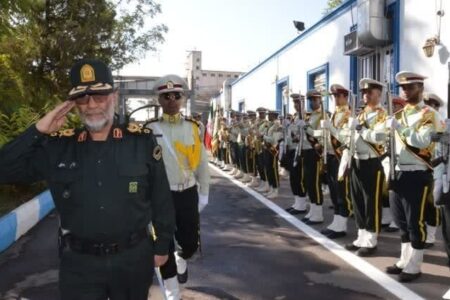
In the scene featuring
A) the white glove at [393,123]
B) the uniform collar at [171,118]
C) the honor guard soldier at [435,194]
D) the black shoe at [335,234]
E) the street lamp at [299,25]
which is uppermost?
the street lamp at [299,25]

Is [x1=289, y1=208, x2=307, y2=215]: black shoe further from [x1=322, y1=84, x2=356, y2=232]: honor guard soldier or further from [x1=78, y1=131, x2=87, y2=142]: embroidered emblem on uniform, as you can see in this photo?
[x1=78, y1=131, x2=87, y2=142]: embroidered emblem on uniform

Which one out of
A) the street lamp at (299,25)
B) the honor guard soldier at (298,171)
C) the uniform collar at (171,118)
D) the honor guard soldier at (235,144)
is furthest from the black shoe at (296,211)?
the street lamp at (299,25)

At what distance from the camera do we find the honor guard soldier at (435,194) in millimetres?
4664

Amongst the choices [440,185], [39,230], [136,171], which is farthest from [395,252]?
[39,230]

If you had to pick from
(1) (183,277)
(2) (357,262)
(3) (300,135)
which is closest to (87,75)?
(1) (183,277)

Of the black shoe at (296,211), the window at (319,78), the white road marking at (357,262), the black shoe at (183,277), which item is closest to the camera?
the white road marking at (357,262)

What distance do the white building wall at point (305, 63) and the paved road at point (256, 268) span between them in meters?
8.47

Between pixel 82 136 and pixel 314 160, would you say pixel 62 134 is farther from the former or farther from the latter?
pixel 314 160

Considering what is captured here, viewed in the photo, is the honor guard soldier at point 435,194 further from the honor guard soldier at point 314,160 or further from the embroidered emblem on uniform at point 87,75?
the embroidered emblem on uniform at point 87,75

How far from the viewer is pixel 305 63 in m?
18.9

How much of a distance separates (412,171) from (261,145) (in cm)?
718

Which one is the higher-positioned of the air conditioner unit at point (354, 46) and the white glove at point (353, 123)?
the air conditioner unit at point (354, 46)

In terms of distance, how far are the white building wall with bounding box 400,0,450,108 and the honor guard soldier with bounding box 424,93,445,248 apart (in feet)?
10.8

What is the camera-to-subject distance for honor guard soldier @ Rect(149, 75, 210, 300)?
448 cm
